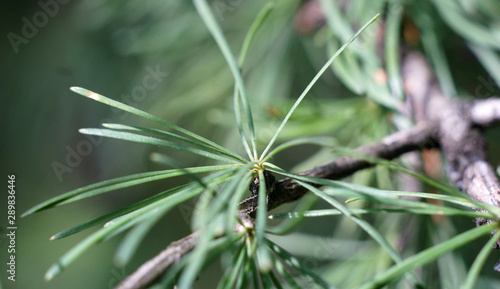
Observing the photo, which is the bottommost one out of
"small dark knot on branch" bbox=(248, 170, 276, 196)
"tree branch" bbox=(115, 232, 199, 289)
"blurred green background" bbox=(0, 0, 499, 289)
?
A: "tree branch" bbox=(115, 232, 199, 289)

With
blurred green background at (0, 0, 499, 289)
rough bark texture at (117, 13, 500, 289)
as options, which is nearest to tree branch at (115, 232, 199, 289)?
rough bark texture at (117, 13, 500, 289)

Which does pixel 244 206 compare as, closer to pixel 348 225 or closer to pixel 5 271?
pixel 348 225

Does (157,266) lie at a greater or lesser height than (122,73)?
lesser

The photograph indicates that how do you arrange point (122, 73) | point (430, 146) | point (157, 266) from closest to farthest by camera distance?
1. point (157, 266)
2. point (430, 146)
3. point (122, 73)

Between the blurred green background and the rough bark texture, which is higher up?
the blurred green background

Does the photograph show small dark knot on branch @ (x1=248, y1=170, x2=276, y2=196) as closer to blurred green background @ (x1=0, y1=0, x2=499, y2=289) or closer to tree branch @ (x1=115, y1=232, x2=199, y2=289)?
tree branch @ (x1=115, y1=232, x2=199, y2=289)

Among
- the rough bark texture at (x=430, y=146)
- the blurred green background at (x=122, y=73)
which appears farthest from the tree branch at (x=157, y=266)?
the blurred green background at (x=122, y=73)

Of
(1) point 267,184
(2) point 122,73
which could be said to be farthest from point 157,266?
(2) point 122,73

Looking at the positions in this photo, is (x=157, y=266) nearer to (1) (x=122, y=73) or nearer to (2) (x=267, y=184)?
(2) (x=267, y=184)

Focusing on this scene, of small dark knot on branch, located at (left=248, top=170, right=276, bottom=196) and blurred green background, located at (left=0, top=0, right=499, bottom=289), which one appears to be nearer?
small dark knot on branch, located at (left=248, top=170, right=276, bottom=196)

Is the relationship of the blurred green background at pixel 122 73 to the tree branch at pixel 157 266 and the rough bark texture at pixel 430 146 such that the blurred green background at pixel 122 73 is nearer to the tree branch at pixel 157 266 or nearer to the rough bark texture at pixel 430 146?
the rough bark texture at pixel 430 146

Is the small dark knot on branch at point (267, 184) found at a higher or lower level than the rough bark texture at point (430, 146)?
higher

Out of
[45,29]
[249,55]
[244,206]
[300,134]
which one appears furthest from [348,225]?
[45,29]

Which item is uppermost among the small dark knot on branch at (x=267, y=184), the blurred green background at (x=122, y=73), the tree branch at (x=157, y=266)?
the blurred green background at (x=122, y=73)
